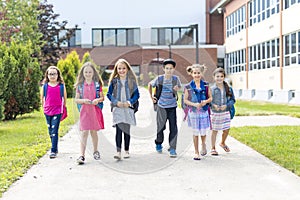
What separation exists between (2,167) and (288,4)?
835 inches

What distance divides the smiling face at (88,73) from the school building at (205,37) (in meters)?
17.8

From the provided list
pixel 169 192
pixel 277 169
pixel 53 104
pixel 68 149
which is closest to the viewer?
pixel 169 192

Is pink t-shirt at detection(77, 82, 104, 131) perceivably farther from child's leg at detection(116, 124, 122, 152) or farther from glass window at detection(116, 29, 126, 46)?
glass window at detection(116, 29, 126, 46)

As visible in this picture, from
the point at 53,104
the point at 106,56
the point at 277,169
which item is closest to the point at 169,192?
the point at 277,169

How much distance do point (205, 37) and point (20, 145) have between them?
39.5 metres

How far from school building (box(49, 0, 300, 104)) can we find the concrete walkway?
56.3ft

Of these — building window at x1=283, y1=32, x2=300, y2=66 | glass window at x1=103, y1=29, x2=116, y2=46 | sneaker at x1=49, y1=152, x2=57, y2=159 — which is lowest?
sneaker at x1=49, y1=152, x2=57, y2=159

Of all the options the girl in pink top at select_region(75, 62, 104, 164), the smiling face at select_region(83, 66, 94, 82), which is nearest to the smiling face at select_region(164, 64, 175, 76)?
the girl in pink top at select_region(75, 62, 104, 164)

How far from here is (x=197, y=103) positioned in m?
7.59

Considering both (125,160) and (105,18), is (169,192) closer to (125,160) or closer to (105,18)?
(125,160)

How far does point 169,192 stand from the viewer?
5.49m

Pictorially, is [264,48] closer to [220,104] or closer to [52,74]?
[220,104]

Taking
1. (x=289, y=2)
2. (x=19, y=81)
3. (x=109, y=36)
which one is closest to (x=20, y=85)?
(x=19, y=81)

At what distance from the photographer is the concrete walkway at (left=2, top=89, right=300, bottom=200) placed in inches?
212
